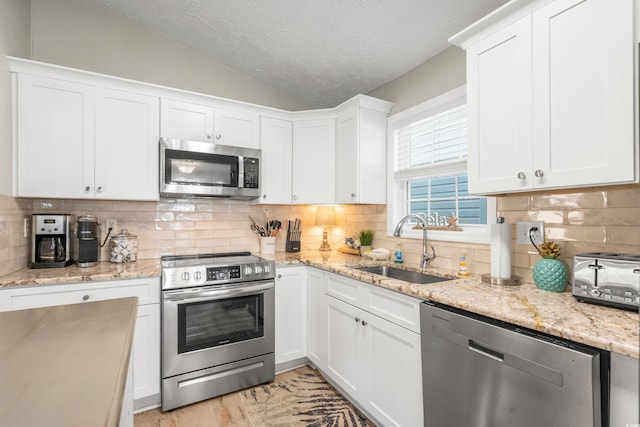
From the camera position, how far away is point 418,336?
165 centimetres

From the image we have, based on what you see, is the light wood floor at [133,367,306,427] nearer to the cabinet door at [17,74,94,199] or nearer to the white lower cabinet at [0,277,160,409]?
the white lower cabinet at [0,277,160,409]

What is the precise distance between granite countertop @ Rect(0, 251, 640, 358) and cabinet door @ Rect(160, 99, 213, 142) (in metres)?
1.06

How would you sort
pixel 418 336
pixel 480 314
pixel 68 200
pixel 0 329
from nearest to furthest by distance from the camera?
pixel 0 329 → pixel 480 314 → pixel 418 336 → pixel 68 200

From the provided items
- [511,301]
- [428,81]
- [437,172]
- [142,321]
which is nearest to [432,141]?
[437,172]

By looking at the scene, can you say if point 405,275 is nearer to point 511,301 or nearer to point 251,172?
point 511,301

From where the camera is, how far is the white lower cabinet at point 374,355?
1709mm

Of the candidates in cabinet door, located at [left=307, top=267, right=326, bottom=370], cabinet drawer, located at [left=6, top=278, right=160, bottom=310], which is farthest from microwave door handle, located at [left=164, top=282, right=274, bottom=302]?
cabinet door, located at [left=307, top=267, right=326, bottom=370]

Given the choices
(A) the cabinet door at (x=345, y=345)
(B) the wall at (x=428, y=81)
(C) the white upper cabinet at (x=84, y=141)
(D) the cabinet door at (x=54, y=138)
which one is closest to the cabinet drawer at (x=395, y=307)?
(A) the cabinet door at (x=345, y=345)

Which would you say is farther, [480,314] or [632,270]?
[480,314]

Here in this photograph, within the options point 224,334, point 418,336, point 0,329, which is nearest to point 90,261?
point 224,334

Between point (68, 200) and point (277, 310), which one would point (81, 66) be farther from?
point (277, 310)

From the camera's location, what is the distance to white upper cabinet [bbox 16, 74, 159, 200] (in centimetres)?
217

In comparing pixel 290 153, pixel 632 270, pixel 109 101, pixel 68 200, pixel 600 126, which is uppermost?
pixel 109 101

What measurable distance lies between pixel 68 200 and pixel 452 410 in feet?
9.59
